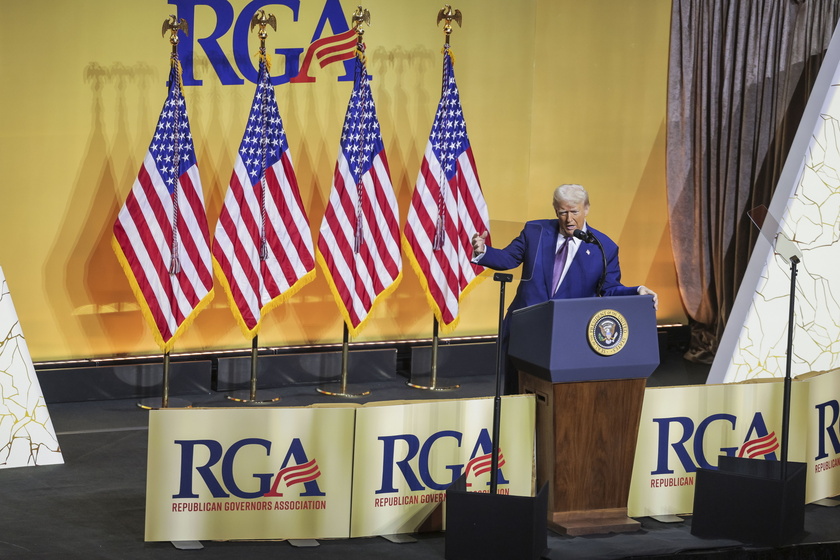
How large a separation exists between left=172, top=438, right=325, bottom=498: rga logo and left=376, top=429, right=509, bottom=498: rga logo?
284 mm

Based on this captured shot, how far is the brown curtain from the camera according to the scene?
7.79 m

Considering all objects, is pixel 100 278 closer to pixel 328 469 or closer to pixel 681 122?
pixel 328 469

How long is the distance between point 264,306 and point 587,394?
306cm

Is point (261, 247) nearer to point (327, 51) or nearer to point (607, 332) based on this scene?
point (327, 51)

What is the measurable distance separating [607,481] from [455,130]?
341 cm

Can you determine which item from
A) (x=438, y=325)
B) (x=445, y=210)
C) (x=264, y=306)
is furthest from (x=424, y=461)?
(x=438, y=325)

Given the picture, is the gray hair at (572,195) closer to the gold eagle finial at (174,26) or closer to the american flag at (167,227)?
the american flag at (167,227)

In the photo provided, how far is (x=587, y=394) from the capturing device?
4543 millimetres

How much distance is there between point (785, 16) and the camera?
776 cm

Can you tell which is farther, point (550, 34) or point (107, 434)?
A: point (550, 34)

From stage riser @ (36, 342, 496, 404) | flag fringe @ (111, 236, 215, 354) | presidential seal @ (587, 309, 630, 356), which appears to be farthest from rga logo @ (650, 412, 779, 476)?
stage riser @ (36, 342, 496, 404)

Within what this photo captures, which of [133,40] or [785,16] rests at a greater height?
[785,16]

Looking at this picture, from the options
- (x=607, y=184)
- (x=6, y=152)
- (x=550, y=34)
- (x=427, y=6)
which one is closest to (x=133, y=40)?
(x=6, y=152)

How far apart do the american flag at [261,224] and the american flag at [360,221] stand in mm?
210
